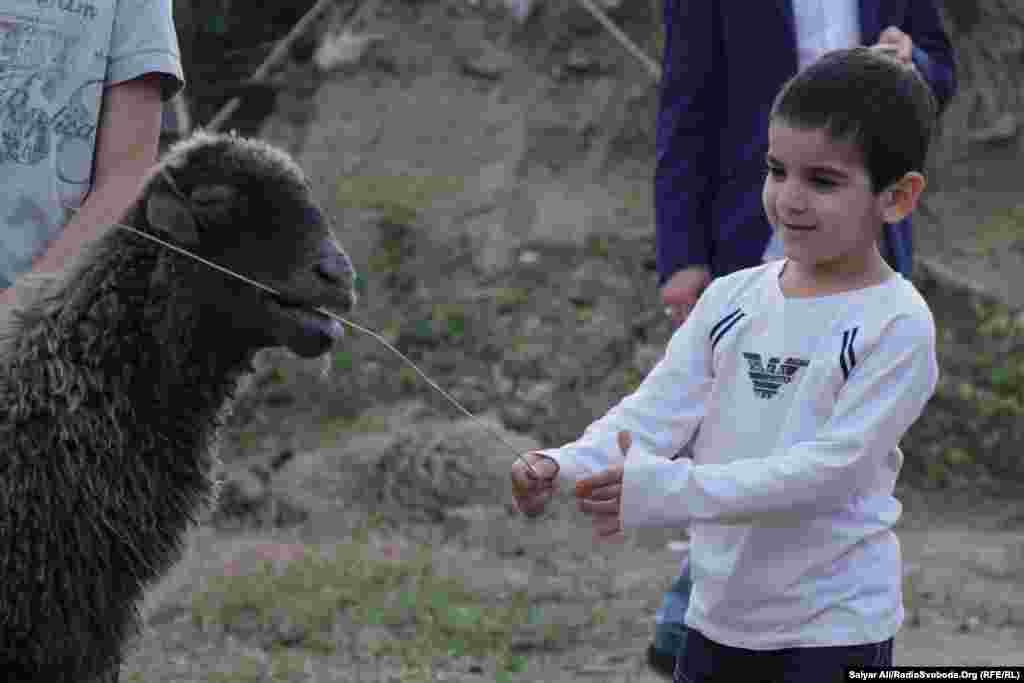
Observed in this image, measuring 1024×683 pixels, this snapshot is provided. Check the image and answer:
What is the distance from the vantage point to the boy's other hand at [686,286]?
4598 mm

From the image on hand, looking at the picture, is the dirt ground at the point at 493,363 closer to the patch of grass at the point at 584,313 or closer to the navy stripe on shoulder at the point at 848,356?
the patch of grass at the point at 584,313

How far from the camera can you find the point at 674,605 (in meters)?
4.48

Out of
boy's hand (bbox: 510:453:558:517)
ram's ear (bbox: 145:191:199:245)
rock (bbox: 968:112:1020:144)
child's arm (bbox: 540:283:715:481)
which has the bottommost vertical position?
rock (bbox: 968:112:1020:144)

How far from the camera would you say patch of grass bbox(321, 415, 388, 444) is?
862cm

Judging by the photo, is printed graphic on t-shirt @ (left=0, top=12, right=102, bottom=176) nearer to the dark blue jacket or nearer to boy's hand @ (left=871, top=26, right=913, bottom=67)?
the dark blue jacket

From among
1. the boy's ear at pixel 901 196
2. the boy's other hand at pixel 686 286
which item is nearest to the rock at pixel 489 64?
the boy's other hand at pixel 686 286

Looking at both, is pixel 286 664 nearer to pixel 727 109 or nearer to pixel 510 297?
pixel 727 109

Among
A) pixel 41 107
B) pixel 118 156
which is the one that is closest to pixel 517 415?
pixel 118 156

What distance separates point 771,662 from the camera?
Result: 3.26 metres

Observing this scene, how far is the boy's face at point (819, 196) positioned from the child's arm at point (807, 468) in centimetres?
21

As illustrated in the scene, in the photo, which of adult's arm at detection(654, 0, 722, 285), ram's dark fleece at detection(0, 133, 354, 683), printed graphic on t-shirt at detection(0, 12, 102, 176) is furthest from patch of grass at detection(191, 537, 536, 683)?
printed graphic on t-shirt at detection(0, 12, 102, 176)

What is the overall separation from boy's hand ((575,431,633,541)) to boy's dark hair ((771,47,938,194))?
0.73 metres

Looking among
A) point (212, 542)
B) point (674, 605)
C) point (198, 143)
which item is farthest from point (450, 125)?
point (198, 143)

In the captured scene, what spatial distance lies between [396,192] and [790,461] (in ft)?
23.0
